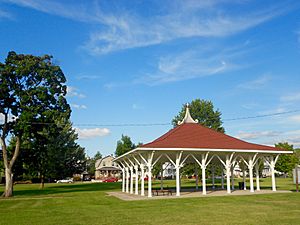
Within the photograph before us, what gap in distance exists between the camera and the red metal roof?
23.7 meters

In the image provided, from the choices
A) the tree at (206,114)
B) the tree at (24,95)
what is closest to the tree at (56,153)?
the tree at (24,95)

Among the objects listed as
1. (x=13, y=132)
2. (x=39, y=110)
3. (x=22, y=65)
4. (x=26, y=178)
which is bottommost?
(x=26, y=178)

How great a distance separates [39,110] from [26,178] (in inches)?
1755

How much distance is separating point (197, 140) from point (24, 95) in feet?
50.8

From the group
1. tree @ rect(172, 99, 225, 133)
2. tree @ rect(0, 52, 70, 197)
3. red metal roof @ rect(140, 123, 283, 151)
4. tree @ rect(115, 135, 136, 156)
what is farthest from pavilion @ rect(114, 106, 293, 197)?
tree @ rect(115, 135, 136, 156)

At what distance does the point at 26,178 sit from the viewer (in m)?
69.6

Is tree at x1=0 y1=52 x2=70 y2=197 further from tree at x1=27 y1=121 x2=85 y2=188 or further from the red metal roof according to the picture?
the red metal roof

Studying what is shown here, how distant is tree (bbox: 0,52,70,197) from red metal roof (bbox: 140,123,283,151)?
1124 centimetres

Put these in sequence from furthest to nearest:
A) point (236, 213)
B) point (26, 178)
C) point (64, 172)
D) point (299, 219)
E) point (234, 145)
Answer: point (26, 178), point (64, 172), point (234, 145), point (236, 213), point (299, 219)

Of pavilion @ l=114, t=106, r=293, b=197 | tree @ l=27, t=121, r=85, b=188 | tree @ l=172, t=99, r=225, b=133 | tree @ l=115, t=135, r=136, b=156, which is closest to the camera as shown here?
pavilion @ l=114, t=106, r=293, b=197

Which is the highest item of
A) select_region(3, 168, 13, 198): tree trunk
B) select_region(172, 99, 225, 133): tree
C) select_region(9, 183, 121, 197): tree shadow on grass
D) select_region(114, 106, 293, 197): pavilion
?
select_region(172, 99, 225, 133): tree

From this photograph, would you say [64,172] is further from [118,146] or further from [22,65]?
[22,65]

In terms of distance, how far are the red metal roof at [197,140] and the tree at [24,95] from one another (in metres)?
11.2

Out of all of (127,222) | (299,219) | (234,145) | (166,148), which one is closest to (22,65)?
(166,148)
